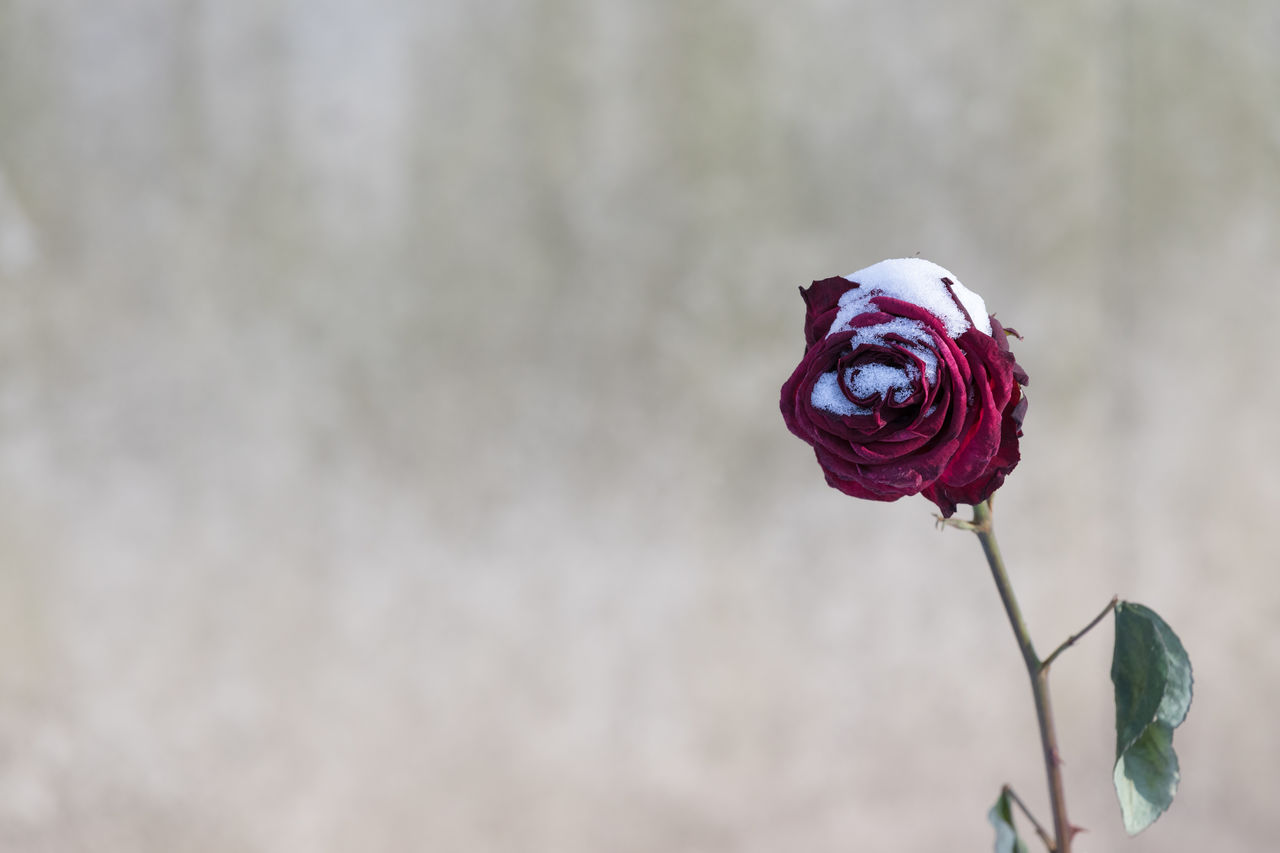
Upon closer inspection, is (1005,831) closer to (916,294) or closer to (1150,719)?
(1150,719)

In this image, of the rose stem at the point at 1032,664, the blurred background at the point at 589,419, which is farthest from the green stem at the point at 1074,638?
the blurred background at the point at 589,419

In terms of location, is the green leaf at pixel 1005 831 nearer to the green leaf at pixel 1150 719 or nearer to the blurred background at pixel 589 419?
the green leaf at pixel 1150 719

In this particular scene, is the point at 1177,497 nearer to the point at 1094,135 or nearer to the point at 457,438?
the point at 1094,135

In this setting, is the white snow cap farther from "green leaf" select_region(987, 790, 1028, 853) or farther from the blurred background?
the blurred background

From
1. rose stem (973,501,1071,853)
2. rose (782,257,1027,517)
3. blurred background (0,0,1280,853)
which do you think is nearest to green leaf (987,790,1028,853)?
rose stem (973,501,1071,853)

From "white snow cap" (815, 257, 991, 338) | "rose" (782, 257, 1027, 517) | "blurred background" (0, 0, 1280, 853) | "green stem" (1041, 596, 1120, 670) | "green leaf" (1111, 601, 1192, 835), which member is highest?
"blurred background" (0, 0, 1280, 853)

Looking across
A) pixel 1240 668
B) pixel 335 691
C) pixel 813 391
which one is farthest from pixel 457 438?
pixel 1240 668
